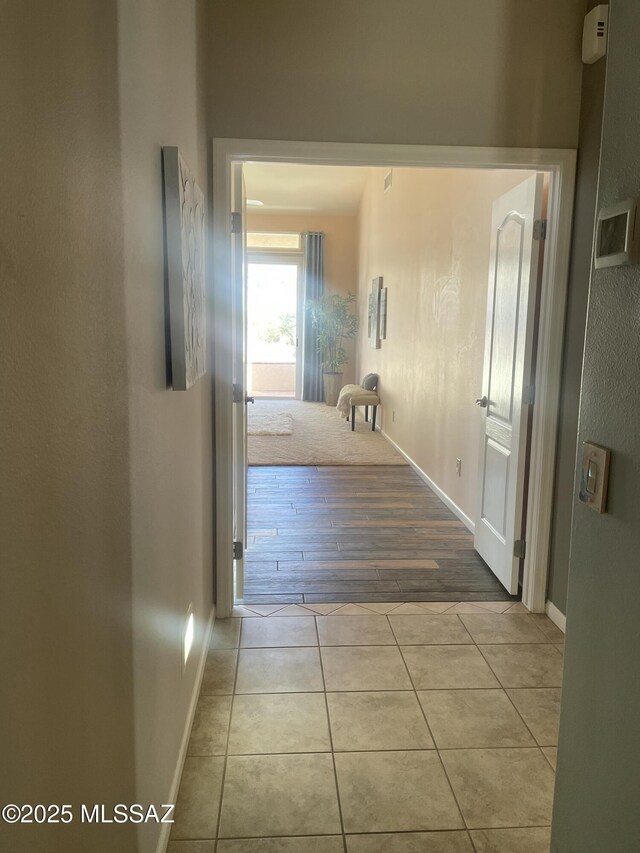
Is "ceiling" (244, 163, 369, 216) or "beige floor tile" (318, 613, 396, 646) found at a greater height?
"ceiling" (244, 163, 369, 216)

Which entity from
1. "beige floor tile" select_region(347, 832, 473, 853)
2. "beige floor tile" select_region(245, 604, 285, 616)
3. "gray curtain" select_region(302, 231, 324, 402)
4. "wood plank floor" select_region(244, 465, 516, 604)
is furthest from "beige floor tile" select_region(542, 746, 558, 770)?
"gray curtain" select_region(302, 231, 324, 402)

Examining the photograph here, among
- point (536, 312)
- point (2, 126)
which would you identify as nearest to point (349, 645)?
point (536, 312)

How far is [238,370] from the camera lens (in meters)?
3.03

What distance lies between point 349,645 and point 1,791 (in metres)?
2.21

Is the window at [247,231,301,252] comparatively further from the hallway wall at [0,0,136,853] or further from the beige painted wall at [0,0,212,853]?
the hallway wall at [0,0,136,853]

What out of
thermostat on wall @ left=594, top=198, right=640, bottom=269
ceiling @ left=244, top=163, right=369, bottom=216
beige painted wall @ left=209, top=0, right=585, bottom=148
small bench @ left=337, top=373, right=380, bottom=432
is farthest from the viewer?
ceiling @ left=244, top=163, right=369, bottom=216

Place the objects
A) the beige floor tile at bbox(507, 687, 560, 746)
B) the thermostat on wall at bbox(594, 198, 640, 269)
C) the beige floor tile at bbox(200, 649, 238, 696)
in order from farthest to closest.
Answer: the beige floor tile at bbox(200, 649, 238, 696) → the beige floor tile at bbox(507, 687, 560, 746) → the thermostat on wall at bbox(594, 198, 640, 269)

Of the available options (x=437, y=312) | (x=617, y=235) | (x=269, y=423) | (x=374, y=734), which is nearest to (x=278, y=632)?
(x=374, y=734)

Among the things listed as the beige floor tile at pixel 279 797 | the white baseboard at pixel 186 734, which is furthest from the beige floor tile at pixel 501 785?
the white baseboard at pixel 186 734

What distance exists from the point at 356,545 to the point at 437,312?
2.25 meters

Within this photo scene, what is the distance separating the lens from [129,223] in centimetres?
131

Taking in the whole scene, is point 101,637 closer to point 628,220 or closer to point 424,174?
point 628,220

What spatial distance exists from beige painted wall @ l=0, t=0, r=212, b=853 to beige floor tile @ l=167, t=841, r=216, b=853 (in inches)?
5.0

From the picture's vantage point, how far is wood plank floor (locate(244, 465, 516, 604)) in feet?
11.0
